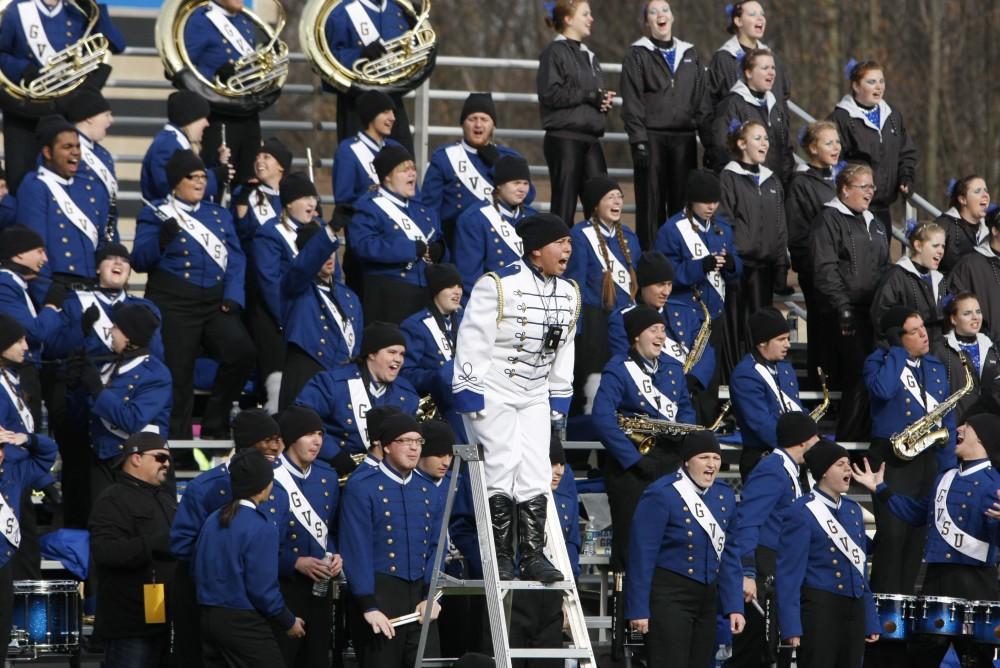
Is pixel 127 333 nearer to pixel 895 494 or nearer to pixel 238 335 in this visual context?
pixel 238 335

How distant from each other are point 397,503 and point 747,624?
8.18 ft

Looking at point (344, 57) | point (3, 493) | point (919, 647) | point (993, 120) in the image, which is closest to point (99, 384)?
point (3, 493)

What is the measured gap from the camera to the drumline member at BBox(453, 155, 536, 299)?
53.0 ft

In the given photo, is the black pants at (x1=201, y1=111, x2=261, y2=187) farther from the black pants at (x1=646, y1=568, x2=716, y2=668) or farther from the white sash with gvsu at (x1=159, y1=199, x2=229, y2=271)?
the black pants at (x1=646, y1=568, x2=716, y2=668)

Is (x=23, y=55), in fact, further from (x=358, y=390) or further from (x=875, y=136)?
(x=875, y=136)

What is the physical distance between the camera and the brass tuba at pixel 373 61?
676 inches

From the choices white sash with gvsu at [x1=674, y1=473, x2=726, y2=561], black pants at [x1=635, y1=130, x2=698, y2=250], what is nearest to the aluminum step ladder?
white sash with gvsu at [x1=674, y1=473, x2=726, y2=561]

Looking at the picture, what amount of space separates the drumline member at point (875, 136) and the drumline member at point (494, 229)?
119 inches

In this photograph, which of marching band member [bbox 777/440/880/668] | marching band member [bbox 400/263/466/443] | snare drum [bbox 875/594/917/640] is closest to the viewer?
marching band member [bbox 777/440/880/668]

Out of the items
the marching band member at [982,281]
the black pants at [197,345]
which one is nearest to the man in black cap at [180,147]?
the black pants at [197,345]

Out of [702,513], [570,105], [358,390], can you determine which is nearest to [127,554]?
[358,390]

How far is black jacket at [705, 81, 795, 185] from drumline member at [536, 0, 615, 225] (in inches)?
32.1

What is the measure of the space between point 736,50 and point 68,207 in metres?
5.35

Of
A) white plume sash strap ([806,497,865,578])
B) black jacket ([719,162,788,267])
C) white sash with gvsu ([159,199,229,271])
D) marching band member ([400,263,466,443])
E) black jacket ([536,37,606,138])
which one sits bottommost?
white plume sash strap ([806,497,865,578])
